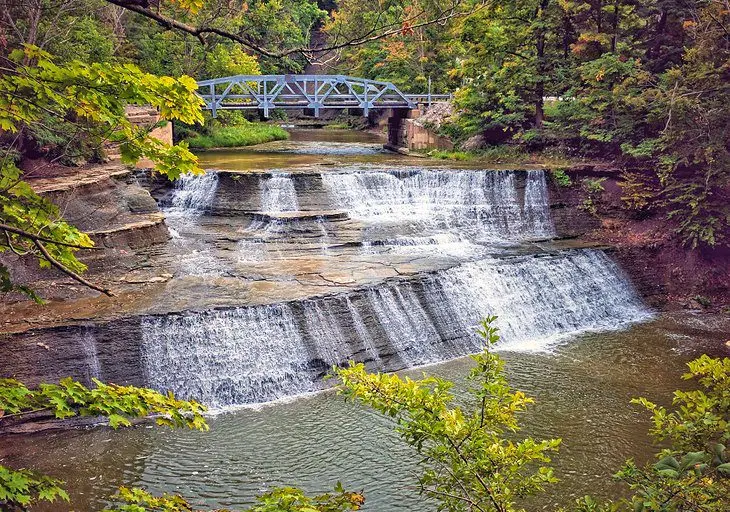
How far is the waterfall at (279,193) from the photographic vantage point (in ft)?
54.0

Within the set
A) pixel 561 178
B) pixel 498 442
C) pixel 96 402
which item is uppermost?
pixel 561 178

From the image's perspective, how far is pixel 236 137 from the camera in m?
28.5

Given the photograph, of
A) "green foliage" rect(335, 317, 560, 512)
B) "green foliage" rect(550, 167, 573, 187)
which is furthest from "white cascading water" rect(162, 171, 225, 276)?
"green foliage" rect(335, 317, 560, 512)

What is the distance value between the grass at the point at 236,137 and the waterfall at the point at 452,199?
11481 millimetres

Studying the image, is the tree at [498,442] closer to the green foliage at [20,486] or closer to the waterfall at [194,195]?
the green foliage at [20,486]

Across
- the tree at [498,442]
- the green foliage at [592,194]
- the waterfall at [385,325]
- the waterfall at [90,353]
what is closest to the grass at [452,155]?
the green foliage at [592,194]

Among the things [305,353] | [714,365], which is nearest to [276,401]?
[305,353]

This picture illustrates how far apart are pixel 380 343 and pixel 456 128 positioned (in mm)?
14357

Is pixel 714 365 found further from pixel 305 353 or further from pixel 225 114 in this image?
pixel 225 114

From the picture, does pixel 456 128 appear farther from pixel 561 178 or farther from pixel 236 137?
pixel 236 137

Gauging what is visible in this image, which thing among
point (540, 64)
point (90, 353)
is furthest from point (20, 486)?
point (540, 64)

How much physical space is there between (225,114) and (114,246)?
746 inches

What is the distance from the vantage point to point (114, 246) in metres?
12.8

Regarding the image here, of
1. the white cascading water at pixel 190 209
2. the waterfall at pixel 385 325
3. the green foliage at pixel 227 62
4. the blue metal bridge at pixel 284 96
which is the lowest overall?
the waterfall at pixel 385 325
